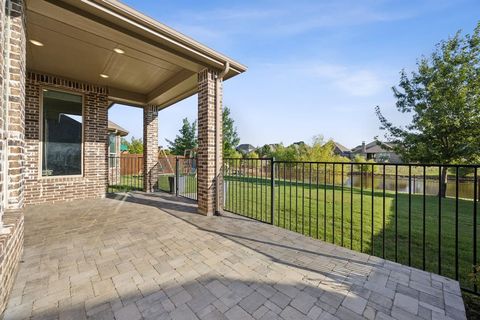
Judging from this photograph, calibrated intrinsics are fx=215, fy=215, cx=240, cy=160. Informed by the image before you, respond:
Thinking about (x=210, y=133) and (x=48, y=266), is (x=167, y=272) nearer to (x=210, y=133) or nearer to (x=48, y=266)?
(x=48, y=266)

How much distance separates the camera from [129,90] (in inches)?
255

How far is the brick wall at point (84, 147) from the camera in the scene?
4941 millimetres

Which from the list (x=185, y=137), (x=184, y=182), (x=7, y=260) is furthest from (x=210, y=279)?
(x=185, y=137)

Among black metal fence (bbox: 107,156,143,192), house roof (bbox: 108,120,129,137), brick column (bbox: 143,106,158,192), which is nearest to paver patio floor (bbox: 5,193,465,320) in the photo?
brick column (bbox: 143,106,158,192)

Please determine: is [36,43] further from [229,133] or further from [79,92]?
[229,133]

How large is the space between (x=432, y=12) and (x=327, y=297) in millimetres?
5827

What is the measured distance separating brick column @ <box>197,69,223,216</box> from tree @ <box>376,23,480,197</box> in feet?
31.7

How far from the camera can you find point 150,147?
720cm

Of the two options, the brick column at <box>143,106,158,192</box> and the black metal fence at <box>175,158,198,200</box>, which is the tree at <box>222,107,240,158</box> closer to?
the brick column at <box>143,106,158,192</box>

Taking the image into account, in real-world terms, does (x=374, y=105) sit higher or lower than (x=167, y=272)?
higher

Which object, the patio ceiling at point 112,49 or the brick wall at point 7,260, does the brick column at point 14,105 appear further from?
the patio ceiling at point 112,49

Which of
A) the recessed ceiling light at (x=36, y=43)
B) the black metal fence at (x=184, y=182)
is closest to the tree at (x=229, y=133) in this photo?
the black metal fence at (x=184, y=182)

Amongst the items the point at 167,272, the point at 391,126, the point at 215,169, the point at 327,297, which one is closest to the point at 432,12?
the point at 215,169

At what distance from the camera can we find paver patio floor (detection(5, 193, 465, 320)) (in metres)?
1.62
